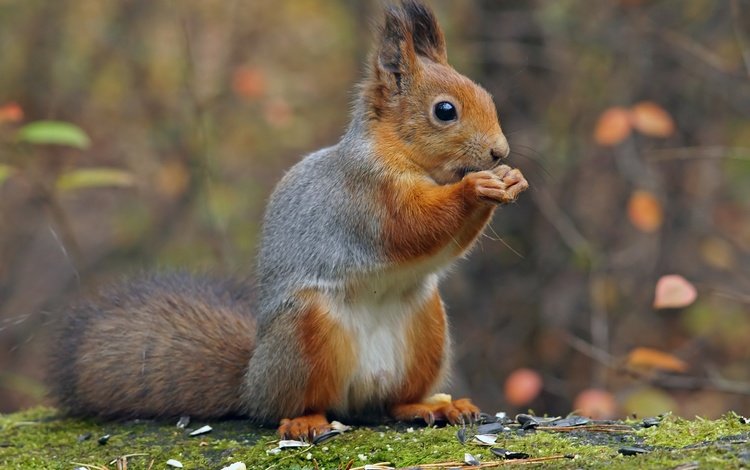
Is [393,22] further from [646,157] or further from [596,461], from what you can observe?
[646,157]

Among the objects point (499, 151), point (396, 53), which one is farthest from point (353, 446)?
point (396, 53)

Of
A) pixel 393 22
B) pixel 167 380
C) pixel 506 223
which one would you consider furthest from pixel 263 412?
pixel 506 223

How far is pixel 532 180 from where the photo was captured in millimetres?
5617

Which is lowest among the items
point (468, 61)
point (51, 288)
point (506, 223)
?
point (51, 288)

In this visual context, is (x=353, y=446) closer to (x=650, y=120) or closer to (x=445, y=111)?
(x=445, y=111)

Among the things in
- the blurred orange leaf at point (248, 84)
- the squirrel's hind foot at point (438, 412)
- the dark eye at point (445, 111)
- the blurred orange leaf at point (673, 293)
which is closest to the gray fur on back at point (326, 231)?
the dark eye at point (445, 111)

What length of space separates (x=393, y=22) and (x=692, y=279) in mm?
3643

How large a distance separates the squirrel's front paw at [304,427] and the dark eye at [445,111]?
923 mm

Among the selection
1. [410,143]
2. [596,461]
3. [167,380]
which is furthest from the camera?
[167,380]

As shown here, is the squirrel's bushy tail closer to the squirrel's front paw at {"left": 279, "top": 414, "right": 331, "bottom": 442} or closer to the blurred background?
the squirrel's front paw at {"left": 279, "top": 414, "right": 331, "bottom": 442}

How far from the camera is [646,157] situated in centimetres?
575

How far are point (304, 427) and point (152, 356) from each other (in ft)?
2.06

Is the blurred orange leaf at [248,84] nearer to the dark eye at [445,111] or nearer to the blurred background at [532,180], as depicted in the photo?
the blurred background at [532,180]

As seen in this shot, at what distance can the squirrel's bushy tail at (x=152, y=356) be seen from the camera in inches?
124
